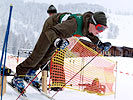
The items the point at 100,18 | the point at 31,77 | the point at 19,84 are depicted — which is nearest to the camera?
the point at 100,18

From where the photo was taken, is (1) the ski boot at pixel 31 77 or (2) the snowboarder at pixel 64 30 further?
(1) the ski boot at pixel 31 77

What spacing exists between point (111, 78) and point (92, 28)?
139cm

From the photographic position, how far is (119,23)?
4106 cm

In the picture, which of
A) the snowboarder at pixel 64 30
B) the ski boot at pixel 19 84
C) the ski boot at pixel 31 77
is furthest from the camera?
the ski boot at pixel 31 77

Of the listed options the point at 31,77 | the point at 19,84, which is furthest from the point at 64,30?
the point at 31,77

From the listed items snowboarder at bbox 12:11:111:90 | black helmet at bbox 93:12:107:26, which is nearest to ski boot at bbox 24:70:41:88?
snowboarder at bbox 12:11:111:90

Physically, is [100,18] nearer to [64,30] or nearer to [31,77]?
[64,30]

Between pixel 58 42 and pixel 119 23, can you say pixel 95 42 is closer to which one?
pixel 58 42

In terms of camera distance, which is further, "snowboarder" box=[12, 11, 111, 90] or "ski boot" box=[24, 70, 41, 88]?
"ski boot" box=[24, 70, 41, 88]

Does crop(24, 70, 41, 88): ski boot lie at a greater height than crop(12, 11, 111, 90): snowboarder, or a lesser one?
lesser

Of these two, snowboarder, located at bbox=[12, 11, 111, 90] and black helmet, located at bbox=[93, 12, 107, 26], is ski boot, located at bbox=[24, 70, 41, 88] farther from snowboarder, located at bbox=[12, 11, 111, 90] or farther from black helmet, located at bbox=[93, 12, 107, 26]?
black helmet, located at bbox=[93, 12, 107, 26]

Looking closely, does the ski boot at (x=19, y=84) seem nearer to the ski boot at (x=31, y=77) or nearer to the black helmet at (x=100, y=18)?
the ski boot at (x=31, y=77)

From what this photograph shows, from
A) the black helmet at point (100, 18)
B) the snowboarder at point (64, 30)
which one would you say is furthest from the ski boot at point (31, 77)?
the black helmet at point (100, 18)

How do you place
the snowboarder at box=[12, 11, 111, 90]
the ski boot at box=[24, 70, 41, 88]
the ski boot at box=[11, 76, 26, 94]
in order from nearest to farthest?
the snowboarder at box=[12, 11, 111, 90]
the ski boot at box=[11, 76, 26, 94]
the ski boot at box=[24, 70, 41, 88]
